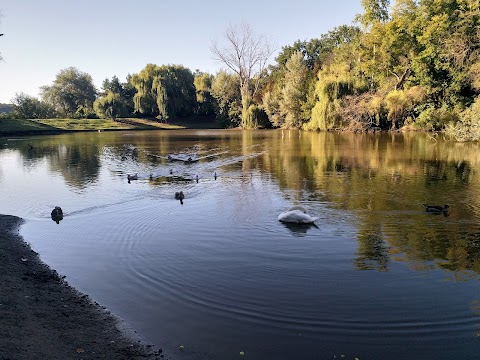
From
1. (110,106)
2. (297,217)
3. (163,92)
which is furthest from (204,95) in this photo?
(297,217)

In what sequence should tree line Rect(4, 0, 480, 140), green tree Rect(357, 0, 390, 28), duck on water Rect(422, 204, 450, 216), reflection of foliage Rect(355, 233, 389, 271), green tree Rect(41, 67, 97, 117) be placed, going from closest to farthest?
reflection of foliage Rect(355, 233, 389, 271) < duck on water Rect(422, 204, 450, 216) < tree line Rect(4, 0, 480, 140) < green tree Rect(357, 0, 390, 28) < green tree Rect(41, 67, 97, 117)

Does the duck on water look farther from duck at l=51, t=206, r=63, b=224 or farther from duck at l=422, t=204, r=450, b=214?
duck at l=51, t=206, r=63, b=224

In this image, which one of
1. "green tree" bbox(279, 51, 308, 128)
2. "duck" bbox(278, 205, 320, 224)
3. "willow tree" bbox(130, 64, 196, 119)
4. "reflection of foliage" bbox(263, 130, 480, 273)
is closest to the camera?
"reflection of foliage" bbox(263, 130, 480, 273)

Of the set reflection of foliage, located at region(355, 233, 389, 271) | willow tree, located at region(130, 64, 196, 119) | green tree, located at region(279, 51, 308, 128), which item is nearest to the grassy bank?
willow tree, located at region(130, 64, 196, 119)

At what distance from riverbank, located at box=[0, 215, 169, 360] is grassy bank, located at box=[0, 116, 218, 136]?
246 ft

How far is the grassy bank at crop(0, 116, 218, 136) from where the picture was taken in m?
76.4

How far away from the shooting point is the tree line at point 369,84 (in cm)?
4503

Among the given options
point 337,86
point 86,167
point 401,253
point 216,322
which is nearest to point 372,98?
point 337,86

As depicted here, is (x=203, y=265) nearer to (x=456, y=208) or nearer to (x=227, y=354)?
(x=227, y=354)

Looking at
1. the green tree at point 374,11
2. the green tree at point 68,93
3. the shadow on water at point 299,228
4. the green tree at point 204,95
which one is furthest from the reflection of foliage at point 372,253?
the green tree at point 68,93

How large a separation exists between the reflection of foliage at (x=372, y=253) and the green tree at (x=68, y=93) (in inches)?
4277

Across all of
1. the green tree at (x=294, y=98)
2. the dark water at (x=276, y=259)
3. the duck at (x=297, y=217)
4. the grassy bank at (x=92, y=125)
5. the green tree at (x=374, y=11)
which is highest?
the green tree at (x=374, y=11)

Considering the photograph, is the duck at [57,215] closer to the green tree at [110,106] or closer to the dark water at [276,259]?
the dark water at [276,259]

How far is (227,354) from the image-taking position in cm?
605
